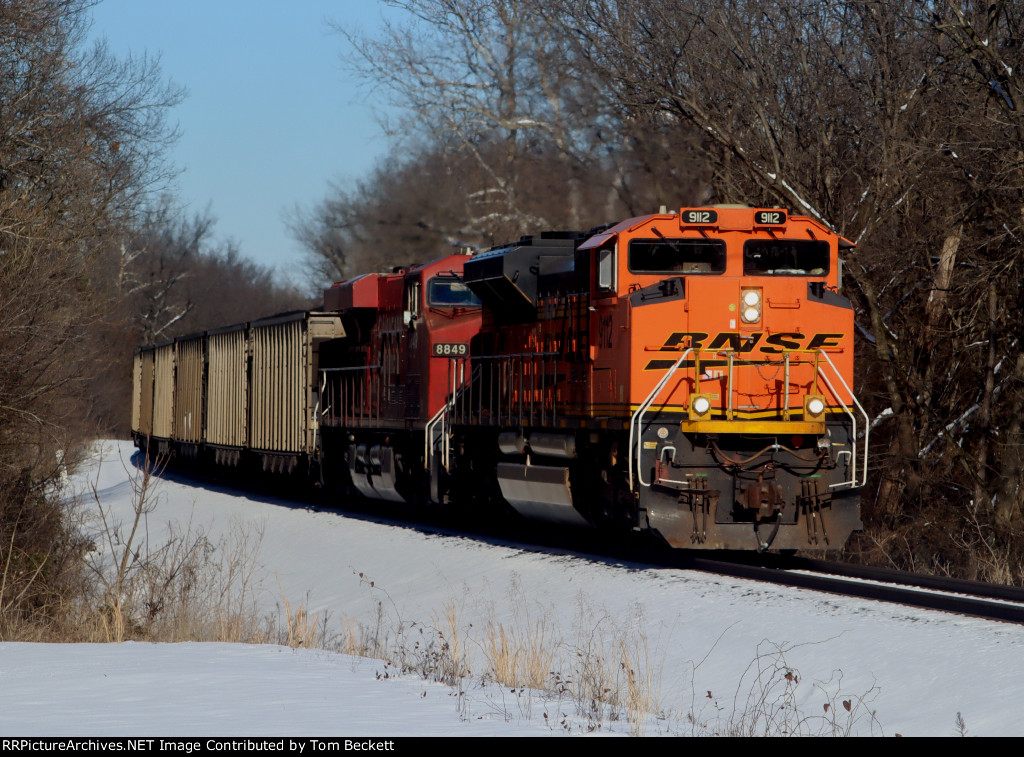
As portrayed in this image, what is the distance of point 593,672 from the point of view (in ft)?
27.8

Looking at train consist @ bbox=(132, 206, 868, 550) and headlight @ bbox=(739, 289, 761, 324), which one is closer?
train consist @ bbox=(132, 206, 868, 550)

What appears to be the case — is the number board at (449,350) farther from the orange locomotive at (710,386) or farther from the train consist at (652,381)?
the orange locomotive at (710,386)

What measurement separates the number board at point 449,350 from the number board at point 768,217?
213 inches

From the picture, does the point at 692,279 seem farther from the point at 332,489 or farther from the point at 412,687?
the point at 332,489

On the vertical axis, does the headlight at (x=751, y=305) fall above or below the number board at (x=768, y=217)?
below

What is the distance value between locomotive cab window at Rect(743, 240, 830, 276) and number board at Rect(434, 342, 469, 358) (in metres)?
5.24

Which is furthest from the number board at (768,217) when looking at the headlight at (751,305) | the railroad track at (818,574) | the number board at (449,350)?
the number board at (449,350)

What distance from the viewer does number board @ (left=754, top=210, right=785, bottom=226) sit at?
12.9 m

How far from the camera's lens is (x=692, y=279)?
499 inches

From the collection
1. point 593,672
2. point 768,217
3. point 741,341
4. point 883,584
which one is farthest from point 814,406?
point 593,672

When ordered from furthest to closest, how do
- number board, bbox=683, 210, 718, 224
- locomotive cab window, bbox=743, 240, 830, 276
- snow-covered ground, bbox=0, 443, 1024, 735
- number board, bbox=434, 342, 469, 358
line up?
number board, bbox=434, 342, 469, 358 → locomotive cab window, bbox=743, 240, 830, 276 → number board, bbox=683, 210, 718, 224 → snow-covered ground, bbox=0, 443, 1024, 735

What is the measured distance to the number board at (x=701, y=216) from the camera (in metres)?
12.9

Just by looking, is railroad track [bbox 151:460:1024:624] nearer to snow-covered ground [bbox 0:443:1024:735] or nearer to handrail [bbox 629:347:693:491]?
snow-covered ground [bbox 0:443:1024:735]

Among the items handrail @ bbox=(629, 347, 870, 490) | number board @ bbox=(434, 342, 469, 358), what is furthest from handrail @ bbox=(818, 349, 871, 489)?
number board @ bbox=(434, 342, 469, 358)
